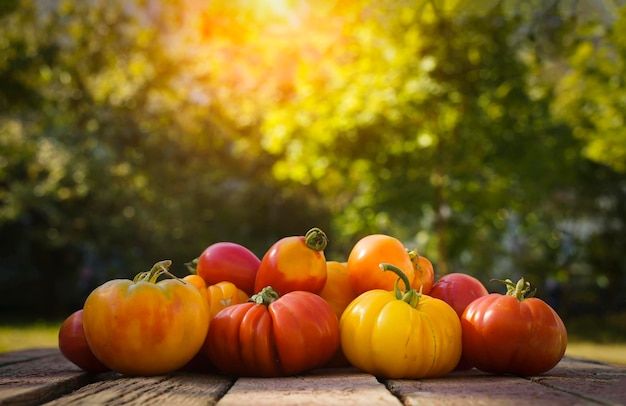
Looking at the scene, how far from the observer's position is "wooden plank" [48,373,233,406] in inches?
58.4

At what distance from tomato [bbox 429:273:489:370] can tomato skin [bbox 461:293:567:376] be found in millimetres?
230

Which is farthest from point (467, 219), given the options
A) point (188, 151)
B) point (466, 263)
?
point (188, 151)

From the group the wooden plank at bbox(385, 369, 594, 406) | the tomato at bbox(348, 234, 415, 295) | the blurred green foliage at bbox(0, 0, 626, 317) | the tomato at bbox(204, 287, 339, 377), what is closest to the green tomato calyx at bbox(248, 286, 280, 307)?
the tomato at bbox(204, 287, 339, 377)

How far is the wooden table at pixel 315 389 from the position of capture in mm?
1468

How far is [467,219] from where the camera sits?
10.3 metres

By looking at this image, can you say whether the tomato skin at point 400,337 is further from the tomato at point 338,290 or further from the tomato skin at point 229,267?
the tomato skin at point 229,267

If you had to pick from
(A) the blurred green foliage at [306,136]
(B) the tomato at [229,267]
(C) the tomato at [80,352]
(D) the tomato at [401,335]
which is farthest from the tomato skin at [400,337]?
(A) the blurred green foliage at [306,136]

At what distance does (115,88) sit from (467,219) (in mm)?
8282

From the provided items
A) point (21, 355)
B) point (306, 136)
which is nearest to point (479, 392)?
point (21, 355)

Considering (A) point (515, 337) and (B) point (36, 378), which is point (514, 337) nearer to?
(A) point (515, 337)

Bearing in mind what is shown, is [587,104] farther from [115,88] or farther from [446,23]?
[115,88]

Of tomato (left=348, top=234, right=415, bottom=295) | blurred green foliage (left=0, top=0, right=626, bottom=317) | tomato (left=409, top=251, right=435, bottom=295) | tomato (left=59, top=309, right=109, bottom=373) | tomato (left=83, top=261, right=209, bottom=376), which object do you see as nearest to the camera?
tomato (left=83, top=261, right=209, bottom=376)

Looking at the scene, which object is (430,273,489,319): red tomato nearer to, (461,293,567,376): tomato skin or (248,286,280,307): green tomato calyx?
(461,293,567,376): tomato skin

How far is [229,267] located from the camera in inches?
101
